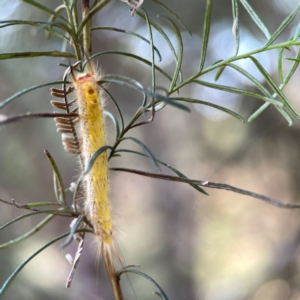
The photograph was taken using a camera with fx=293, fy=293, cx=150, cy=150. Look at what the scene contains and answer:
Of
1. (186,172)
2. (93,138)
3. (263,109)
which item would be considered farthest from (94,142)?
(186,172)

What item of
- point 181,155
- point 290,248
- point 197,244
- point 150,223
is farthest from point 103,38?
point 290,248

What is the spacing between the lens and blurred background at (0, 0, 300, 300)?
2.58ft

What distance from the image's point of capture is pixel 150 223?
2.90ft

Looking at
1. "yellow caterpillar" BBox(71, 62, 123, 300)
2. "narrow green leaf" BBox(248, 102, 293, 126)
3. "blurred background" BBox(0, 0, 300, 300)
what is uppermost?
"blurred background" BBox(0, 0, 300, 300)

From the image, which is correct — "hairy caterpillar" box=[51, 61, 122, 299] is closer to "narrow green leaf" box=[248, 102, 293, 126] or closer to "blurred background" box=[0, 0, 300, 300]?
"narrow green leaf" box=[248, 102, 293, 126]

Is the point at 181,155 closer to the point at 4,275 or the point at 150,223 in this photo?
the point at 150,223

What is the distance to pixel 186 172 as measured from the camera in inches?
35.7

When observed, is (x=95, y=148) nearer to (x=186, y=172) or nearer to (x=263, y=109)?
(x=263, y=109)

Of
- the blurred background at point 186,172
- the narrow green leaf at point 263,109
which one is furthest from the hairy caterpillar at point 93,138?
the blurred background at point 186,172

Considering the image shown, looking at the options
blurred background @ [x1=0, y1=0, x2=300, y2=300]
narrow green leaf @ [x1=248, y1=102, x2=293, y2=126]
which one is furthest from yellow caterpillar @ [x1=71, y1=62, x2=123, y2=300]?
blurred background @ [x1=0, y1=0, x2=300, y2=300]

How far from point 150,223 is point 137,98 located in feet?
1.23

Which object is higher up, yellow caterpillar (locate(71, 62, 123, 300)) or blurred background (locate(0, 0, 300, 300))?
blurred background (locate(0, 0, 300, 300))

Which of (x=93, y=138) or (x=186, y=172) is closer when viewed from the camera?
(x=93, y=138)

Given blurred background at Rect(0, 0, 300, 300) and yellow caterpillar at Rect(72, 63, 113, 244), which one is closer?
yellow caterpillar at Rect(72, 63, 113, 244)
